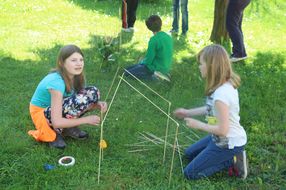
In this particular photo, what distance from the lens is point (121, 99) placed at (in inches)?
186

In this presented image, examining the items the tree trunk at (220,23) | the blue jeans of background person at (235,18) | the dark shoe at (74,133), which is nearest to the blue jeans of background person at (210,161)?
the dark shoe at (74,133)

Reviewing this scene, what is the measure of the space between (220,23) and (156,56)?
6.45 ft

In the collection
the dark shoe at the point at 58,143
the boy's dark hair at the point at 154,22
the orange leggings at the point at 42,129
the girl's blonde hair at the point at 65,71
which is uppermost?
the boy's dark hair at the point at 154,22

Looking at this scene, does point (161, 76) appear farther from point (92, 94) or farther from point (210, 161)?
point (210, 161)

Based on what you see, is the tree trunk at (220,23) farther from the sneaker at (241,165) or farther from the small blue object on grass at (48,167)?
the small blue object on grass at (48,167)

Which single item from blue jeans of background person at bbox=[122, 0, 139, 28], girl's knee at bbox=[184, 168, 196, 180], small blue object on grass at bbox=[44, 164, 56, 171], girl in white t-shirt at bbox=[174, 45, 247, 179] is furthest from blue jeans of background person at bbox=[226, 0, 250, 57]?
small blue object on grass at bbox=[44, 164, 56, 171]

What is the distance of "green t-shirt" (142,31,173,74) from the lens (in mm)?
5320

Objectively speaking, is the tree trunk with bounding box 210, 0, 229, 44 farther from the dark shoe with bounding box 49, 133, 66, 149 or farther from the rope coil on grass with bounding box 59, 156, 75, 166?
the rope coil on grass with bounding box 59, 156, 75, 166

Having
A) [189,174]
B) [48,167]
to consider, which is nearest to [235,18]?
[189,174]

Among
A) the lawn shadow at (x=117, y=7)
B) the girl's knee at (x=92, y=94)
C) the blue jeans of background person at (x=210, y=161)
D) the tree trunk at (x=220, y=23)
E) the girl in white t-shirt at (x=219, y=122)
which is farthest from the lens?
the lawn shadow at (x=117, y=7)

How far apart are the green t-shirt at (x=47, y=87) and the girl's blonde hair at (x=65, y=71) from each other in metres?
0.05

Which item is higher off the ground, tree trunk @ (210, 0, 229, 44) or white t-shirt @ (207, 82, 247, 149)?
tree trunk @ (210, 0, 229, 44)

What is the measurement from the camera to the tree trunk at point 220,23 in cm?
681

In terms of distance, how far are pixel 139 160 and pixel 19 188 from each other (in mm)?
988
